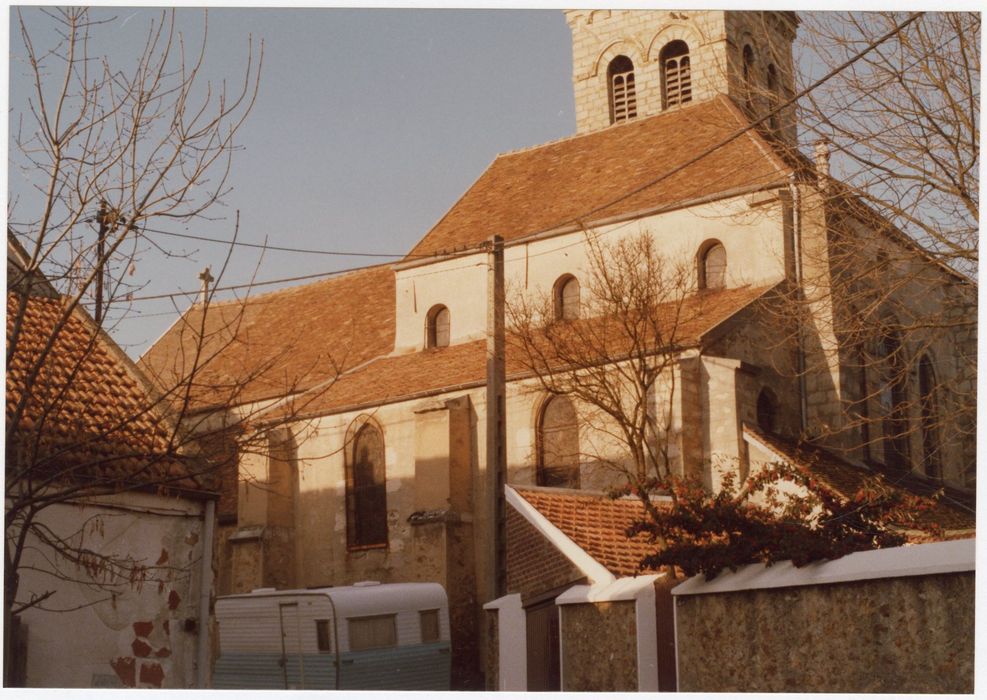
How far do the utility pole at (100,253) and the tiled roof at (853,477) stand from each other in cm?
1461

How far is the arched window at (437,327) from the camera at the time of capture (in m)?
33.3

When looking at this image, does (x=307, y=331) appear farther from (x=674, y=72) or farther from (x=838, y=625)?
(x=838, y=625)

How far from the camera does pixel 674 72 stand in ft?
121

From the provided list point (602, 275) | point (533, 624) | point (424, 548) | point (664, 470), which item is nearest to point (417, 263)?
point (602, 275)

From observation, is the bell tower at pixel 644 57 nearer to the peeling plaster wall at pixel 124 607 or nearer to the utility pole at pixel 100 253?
the peeling plaster wall at pixel 124 607

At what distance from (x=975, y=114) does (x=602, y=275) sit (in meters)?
16.6

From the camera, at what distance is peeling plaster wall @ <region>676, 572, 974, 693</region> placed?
10.9 m

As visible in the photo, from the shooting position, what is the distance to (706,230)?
96.7 ft

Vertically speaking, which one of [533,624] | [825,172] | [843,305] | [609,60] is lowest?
[533,624]

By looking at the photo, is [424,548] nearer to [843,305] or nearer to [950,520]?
[950,520]

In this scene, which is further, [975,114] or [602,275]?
[602,275]

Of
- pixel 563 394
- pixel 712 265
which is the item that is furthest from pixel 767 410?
pixel 563 394

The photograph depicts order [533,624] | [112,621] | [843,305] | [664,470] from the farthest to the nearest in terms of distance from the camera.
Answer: [664,470]
[533,624]
[843,305]
[112,621]

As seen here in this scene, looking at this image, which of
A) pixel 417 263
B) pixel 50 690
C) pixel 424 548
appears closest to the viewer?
pixel 50 690
